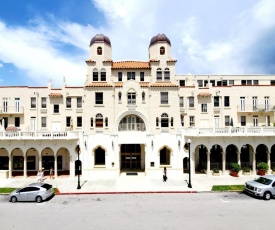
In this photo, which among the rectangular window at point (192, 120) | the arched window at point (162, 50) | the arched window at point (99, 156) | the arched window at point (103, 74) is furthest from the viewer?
the rectangular window at point (192, 120)

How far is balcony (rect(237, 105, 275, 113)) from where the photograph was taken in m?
35.2

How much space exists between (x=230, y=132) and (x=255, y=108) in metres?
8.90

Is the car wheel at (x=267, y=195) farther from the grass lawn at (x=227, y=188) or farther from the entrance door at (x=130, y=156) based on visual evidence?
the entrance door at (x=130, y=156)

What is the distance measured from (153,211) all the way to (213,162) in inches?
736

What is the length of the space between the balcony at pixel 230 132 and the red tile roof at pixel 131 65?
479 inches

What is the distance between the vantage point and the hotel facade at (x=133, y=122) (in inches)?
Result: 1188

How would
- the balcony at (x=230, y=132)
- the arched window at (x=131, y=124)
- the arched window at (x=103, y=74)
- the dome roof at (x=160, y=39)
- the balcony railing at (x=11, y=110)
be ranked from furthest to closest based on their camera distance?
1. the balcony railing at (x=11, y=110)
2. the dome roof at (x=160, y=39)
3. the arched window at (x=103, y=74)
4. the arched window at (x=131, y=124)
5. the balcony at (x=230, y=132)

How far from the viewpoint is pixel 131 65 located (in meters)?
35.5

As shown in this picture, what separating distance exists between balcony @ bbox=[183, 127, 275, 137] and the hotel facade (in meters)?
0.12

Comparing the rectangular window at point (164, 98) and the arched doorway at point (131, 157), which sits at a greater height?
the rectangular window at point (164, 98)

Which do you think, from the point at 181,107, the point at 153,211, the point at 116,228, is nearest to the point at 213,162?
the point at 181,107

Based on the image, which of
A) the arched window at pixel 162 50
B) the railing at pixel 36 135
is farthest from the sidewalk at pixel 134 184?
the arched window at pixel 162 50

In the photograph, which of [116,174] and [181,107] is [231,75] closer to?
[181,107]

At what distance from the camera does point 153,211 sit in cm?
1750
